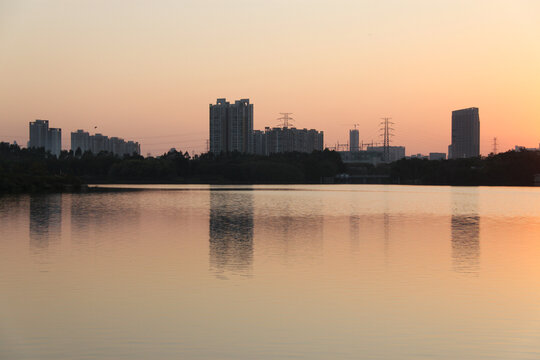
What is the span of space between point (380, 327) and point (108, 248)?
38.6 ft

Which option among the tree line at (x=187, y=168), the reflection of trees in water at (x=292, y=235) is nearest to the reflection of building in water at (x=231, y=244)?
the reflection of trees in water at (x=292, y=235)

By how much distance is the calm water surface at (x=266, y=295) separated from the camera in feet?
29.4

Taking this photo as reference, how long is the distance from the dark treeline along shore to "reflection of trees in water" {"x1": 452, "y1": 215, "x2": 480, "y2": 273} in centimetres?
9314

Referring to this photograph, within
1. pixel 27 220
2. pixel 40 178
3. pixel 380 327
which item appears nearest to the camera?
pixel 380 327

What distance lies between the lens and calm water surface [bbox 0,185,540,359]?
8969mm

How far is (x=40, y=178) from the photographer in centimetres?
7338

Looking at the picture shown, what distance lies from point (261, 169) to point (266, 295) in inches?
5268

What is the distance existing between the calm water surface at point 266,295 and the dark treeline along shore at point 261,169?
9809cm

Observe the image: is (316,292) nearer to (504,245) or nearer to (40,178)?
(504,245)

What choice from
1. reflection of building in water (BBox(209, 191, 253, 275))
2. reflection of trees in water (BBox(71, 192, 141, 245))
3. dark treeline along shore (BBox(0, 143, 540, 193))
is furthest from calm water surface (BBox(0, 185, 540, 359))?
dark treeline along shore (BBox(0, 143, 540, 193))

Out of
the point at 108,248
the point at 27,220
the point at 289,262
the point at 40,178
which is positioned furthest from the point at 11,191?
the point at 289,262

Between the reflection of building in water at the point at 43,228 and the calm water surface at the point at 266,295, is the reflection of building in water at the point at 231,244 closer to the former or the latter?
the calm water surface at the point at 266,295

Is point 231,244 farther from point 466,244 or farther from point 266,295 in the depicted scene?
point 466,244

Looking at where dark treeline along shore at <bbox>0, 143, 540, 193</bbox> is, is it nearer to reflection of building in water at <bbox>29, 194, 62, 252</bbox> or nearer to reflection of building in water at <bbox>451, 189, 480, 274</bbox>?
reflection of building in water at <bbox>29, 194, 62, 252</bbox>
